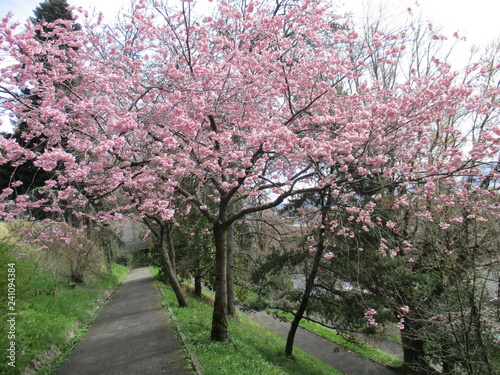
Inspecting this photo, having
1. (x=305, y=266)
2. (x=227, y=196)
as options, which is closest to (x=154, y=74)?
(x=227, y=196)

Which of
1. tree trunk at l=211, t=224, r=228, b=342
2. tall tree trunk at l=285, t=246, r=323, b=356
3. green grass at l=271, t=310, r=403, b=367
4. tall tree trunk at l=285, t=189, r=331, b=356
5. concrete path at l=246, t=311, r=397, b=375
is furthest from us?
green grass at l=271, t=310, r=403, b=367

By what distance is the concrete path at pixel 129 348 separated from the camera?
227 inches

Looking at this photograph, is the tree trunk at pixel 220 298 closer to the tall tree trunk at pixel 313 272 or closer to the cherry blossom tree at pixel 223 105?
the cherry blossom tree at pixel 223 105

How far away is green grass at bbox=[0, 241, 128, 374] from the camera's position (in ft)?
17.8

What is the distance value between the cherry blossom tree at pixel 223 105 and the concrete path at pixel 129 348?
4.21 ft

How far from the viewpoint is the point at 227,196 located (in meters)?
6.64

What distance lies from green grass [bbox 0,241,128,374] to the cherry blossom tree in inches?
48.6

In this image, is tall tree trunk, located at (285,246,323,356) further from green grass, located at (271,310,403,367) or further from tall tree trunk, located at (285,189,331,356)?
green grass, located at (271,310,403,367)

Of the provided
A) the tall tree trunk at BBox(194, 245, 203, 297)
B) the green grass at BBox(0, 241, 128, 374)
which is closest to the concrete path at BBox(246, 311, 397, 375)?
the tall tree trunk at BBox(194, 245, 203, 297)

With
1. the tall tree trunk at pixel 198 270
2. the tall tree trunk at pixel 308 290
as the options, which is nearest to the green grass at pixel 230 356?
the tall tree trunk at pixel 308 290

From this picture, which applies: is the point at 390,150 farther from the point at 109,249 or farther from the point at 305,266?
the point at 109,249

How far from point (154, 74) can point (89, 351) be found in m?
5.78

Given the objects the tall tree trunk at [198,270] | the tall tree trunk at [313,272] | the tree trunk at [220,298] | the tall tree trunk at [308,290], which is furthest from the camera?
the tall tree trunk at [198,270]

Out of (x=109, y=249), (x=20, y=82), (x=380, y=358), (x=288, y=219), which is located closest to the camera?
(x=20, y=82)
